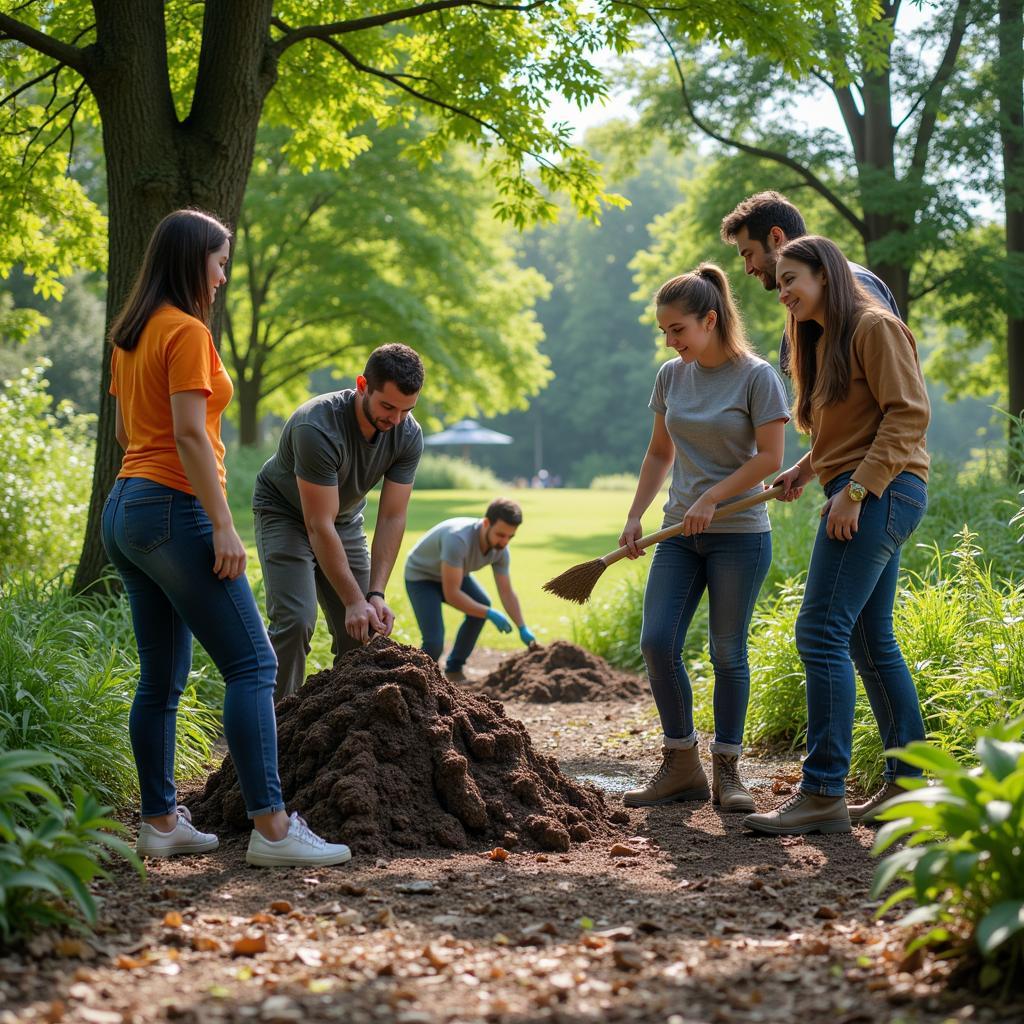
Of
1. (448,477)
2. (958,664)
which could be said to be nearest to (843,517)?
(958,664)

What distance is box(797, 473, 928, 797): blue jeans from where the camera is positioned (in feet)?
13.4

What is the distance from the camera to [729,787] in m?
4.79

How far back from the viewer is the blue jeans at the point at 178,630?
140 inches

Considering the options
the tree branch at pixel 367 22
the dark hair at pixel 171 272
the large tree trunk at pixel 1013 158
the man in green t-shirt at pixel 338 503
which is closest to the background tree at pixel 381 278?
the large tree trunk at pixel 1013 158

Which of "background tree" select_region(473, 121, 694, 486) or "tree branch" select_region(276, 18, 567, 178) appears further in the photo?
"background tree" select_region(473, 121, 694, 486)

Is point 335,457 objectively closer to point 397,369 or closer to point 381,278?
point 397,369

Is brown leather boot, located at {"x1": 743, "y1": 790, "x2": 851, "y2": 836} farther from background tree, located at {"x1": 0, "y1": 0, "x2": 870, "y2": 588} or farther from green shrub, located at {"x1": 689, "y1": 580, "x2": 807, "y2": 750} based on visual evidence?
background tree, located at {"x1": 0, "y1": 0, "x2": 870, "y2": 588}

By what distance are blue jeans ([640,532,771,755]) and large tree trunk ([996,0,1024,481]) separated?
8.94m

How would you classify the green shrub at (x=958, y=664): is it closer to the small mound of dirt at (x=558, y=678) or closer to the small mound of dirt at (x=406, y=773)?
the small mound of dirt at (x=406, y=773)

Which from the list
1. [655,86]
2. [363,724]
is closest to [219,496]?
[363,724]

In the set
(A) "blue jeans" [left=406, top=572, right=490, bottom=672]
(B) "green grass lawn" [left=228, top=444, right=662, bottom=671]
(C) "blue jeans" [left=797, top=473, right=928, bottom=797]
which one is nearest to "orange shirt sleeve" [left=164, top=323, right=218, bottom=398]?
(C) "blue jeans" [left=797, top=473, right=928, bottom=797]

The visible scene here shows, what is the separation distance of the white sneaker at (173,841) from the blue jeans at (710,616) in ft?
6.07

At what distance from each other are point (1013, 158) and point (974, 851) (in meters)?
12.2

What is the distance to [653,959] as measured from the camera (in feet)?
9.74
